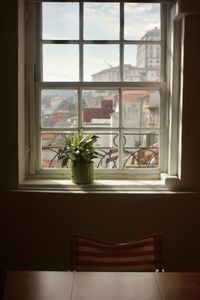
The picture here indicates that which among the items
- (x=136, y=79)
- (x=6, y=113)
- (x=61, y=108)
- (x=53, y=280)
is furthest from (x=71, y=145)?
(x=53, y=280)

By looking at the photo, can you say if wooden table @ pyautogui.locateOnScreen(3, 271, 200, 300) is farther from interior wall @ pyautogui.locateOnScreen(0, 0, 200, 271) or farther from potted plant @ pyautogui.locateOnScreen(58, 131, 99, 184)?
potted plant @ pyautogui.locateOnScreen(58, 131, 99, 184)

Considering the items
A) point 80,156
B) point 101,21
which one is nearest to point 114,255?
point 80,156

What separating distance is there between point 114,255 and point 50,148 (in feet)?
3.97

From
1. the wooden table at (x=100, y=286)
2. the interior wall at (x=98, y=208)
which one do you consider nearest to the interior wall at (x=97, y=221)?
the interior wall at (x=98, y=208)

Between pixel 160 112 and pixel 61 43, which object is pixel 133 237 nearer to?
pixel 160 112

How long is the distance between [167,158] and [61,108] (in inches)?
31.6

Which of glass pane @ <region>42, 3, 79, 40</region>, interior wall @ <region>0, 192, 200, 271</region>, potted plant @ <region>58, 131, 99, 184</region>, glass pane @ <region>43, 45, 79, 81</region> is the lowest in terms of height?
interior wall @ <region>0, 192, 200, 271</region>

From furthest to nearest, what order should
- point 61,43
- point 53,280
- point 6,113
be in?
point 61,43
point 6,113
point 53,280

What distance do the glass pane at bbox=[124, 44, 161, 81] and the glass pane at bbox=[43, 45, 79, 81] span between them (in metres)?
0.35

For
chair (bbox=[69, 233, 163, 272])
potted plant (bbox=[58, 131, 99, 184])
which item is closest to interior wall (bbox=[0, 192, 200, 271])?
potted plant (bbox=[58, 131, 99, 184])

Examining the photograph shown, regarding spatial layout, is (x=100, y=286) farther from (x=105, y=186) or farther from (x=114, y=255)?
(x=105, y=186)

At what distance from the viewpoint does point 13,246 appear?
262cm

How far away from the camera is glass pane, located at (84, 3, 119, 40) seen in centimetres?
277

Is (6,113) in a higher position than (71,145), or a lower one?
higher
